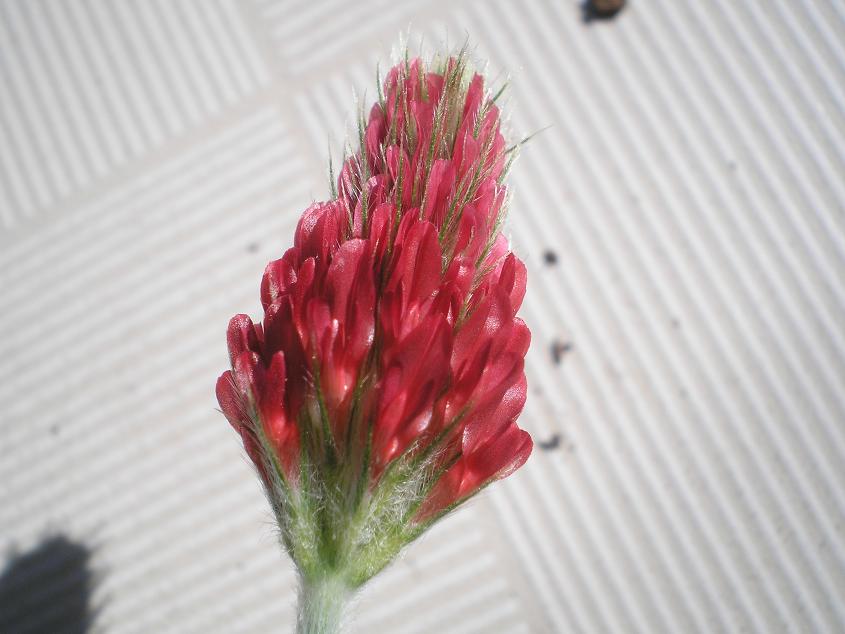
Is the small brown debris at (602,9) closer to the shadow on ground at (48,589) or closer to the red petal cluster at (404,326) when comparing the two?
the red petal cluster at (404,326)

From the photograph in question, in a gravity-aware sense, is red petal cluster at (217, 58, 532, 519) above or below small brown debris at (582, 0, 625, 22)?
below

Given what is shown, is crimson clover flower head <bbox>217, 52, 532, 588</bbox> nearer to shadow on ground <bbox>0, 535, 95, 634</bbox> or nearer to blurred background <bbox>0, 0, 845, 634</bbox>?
blurred background <bbox>0, 0, 845, 634</bbox>

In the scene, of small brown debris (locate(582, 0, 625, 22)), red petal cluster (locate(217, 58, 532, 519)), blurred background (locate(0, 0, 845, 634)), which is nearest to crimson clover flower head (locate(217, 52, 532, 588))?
red petal cluster (locate(217, 58, 532, 519))

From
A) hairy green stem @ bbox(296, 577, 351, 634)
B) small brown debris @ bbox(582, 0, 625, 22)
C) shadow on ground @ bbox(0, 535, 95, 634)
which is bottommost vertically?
hairy green stem @ bbox(296, 577, 351, 634)

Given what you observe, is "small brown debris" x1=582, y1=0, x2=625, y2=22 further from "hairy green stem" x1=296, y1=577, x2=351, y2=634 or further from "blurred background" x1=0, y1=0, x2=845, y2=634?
"hairy green stem" x1=296, y1=577, x2=351, y2=634

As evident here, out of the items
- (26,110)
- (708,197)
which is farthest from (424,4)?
(26,110)

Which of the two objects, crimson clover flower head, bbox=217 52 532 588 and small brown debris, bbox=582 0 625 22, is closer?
crimson clover flower head, bbox=217 52 532 588

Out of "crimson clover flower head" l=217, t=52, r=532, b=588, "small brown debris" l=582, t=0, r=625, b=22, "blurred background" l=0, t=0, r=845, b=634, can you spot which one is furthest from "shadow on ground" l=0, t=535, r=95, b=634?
"small brown debris" l=582, t=0, r=625, b=22

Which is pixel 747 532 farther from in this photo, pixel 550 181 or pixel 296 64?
pixel 296 64
